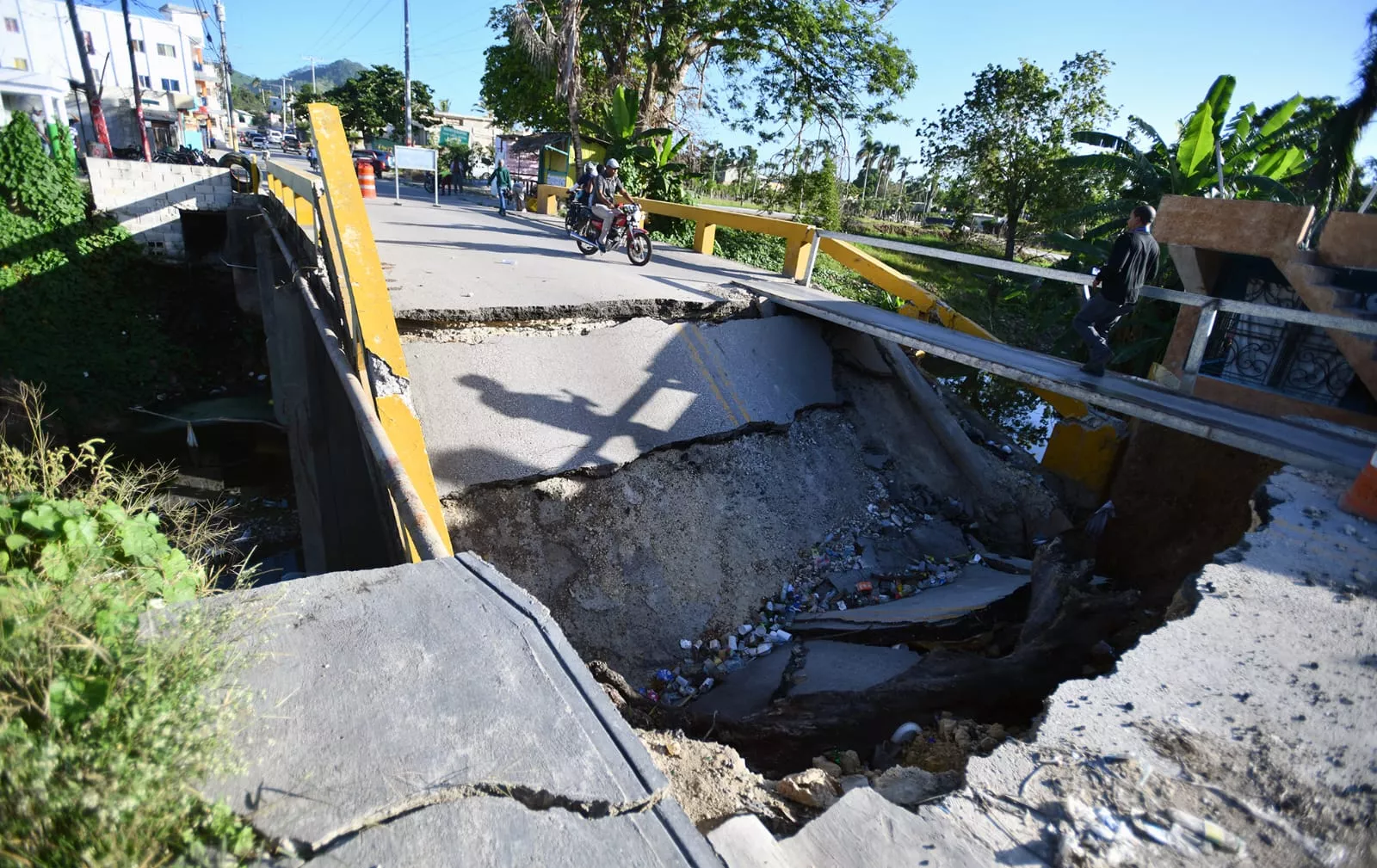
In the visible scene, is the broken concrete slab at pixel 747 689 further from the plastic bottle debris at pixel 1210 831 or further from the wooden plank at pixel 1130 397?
the wooden plank at pixel 1130 397

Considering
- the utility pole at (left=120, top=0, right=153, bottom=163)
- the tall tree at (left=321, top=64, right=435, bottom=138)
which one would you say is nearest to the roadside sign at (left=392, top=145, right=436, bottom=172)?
the utility pole at (left=120, top=0, right=153, bottom=163)

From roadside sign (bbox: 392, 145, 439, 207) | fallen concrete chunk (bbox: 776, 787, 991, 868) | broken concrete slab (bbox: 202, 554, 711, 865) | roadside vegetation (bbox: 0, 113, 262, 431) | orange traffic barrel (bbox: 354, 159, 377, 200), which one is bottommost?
roadside vegetation (bbox: 0, 113, 262, 431)

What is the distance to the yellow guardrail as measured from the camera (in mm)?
4328

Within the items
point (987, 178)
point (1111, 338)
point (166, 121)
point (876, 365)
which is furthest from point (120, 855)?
point (166, 121)

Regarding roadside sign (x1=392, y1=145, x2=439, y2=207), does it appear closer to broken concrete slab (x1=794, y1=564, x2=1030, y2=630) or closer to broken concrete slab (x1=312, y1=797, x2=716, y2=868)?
broken concrete slab (x1=794, y1=564, x2=1030, y2=630)

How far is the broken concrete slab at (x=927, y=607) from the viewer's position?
16.7ft

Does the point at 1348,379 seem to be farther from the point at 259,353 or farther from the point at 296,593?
the point at 259,353

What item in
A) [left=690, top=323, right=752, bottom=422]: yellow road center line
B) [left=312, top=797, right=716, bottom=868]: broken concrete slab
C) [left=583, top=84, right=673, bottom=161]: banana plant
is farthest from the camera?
[left=583, top=84, right=673, bottom=161]: banana plant

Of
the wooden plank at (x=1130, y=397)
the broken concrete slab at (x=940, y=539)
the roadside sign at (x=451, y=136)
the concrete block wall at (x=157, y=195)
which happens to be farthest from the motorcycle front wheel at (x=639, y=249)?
the roadside sign at (x=451, y=136)

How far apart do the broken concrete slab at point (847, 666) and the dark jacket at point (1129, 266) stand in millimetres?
3137

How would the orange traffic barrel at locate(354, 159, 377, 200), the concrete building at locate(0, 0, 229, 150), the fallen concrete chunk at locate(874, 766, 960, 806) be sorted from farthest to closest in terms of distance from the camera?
the concrete building at locate(0, 0, 229, 150)
the orange traffic barrel at locate(354, 159, 377, 200)
the fallen concrete chunk at locate(874, 766, 960, 806)

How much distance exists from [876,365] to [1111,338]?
17.8 feet

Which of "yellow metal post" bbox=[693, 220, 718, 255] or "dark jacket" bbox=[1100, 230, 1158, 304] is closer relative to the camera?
"dark jacket" bbox=[1100, 230, 1158, 304]

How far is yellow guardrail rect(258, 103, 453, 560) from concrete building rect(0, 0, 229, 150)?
16566mm
